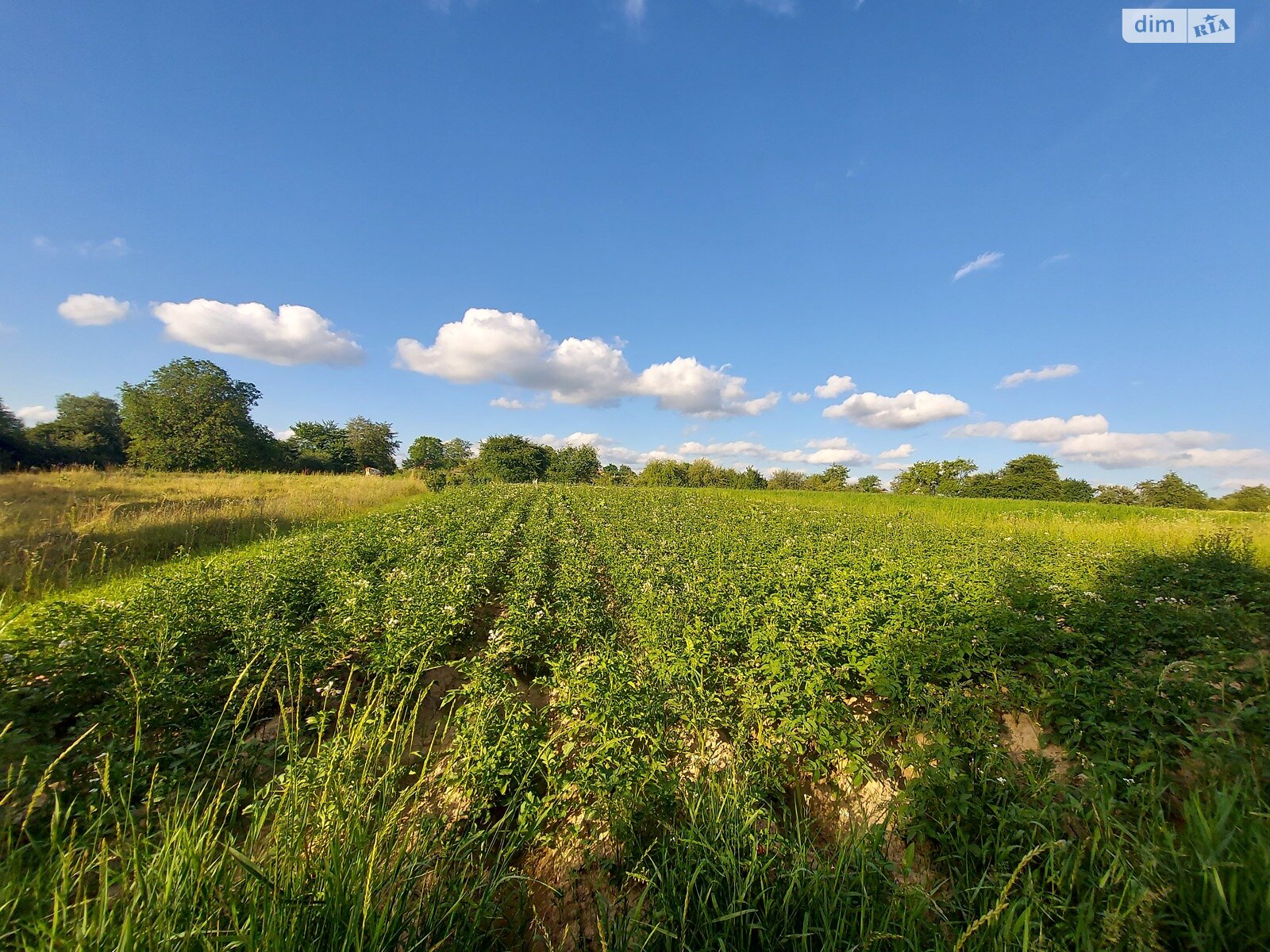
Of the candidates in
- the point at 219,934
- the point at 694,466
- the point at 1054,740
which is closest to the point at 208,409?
the point at 219,934

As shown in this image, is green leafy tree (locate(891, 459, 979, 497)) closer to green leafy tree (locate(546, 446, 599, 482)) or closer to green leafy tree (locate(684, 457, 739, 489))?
green leafy tree (locate(684, 457, 739, 489))

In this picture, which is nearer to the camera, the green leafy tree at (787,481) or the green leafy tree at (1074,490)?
the green leafy tree at (1074,490)

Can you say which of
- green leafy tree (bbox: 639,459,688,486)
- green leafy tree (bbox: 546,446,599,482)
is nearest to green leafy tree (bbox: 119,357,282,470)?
green leafy tree (bbox: 546,446,599,482)

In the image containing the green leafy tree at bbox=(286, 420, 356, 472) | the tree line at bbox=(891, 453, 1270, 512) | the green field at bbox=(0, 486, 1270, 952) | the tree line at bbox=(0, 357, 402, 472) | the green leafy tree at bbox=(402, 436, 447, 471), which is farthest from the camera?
the green leafy tree at bbox=(402, 436, 447, 471)

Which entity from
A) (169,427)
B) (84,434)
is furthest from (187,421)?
(84,434)

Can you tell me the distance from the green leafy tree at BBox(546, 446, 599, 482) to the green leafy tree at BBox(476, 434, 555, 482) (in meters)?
2.51

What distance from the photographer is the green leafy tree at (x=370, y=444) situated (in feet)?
234

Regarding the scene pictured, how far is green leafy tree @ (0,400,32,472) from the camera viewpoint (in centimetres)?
2178

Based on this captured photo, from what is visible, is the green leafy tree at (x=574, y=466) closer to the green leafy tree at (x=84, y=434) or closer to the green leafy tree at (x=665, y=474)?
the green leafy tree at (x=665, y=474)

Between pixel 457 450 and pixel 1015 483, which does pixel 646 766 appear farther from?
pixel 457 450

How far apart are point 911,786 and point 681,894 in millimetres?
1694

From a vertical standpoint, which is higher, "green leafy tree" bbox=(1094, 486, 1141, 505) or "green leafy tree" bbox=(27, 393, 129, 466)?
"green leafy tree" bbox=(27, 393, 129, 466)

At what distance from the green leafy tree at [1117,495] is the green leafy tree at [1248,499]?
491 centimetres

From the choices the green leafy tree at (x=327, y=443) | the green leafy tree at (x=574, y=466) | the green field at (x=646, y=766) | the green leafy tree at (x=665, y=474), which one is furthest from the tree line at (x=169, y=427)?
the green leafy tree at (x=665, y=474)
